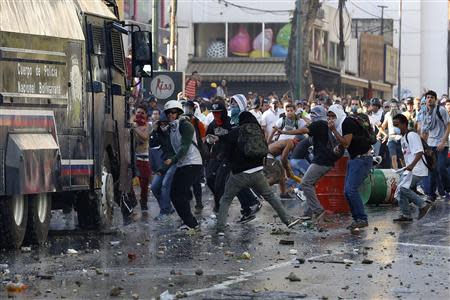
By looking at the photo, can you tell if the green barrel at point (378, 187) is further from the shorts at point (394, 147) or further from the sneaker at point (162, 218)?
the shorts at point (394, 147)

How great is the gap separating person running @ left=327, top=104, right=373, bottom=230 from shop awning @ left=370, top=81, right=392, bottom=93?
64.7 m

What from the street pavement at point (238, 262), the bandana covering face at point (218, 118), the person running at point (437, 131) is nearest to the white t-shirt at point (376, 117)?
the person running at point (437, 131)

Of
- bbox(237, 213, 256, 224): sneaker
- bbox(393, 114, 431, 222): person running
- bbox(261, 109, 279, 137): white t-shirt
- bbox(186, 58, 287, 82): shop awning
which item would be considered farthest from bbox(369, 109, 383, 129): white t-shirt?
bbox(186, 58, 287, 82): shop awning

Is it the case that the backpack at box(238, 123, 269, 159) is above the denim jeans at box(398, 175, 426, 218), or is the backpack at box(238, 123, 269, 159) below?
above

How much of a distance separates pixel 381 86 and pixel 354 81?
1087 centimetres

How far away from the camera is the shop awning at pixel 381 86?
83.2m

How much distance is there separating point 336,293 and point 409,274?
1.62 metres

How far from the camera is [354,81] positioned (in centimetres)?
7538

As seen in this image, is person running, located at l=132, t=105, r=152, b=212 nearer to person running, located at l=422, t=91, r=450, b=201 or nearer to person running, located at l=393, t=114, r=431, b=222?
person running, located at l=393, t=114, r=431, b=222

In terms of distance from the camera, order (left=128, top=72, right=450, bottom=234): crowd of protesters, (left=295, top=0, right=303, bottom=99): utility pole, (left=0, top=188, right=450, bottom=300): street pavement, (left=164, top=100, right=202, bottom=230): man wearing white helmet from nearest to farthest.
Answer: (left=0, top=188, right=450, bottom=300): street pavement, (left=128, top=72, right=450, bottom=234): crowd of protesters, (left=164, top=100, right=202, bottom=230): man wearing white helmet, (left=295, top=0, right=303, bottom=99): utility pole

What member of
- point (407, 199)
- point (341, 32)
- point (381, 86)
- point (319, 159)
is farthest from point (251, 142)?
point (381, 86)

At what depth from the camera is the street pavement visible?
1080 cm

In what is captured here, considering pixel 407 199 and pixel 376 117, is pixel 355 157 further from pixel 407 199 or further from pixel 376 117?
pixel 376 117

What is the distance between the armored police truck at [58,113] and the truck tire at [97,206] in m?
0.01
